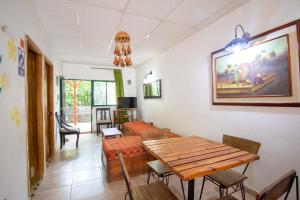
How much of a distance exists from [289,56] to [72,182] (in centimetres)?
332

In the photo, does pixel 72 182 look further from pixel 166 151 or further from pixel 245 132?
pixel 245 132

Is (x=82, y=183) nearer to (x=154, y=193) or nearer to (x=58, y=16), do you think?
(x=154, y=193)

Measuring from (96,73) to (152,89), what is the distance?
8.27ft

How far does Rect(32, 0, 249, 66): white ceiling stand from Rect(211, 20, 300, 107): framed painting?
679 mm

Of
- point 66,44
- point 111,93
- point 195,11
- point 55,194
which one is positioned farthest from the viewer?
point 111,93

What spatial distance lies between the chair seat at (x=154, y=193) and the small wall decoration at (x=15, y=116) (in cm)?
135

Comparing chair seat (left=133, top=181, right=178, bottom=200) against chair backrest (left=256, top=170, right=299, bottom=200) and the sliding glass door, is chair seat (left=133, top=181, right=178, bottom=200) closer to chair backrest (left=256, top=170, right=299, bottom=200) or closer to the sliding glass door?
chair backrest (left=256, top=170, right=299, bottom=200)

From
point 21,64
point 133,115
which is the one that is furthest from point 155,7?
point 133,115

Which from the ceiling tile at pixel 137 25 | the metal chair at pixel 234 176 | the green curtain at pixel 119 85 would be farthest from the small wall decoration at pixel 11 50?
the green curtain at pixel 119 85

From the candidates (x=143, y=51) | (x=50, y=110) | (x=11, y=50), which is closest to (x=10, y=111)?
(x=11, y=50)

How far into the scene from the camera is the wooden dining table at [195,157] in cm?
130

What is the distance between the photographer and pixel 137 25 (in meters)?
2.69

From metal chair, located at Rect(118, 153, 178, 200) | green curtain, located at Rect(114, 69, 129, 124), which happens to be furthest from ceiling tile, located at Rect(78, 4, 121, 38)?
green curtain, located at Rect(114, 69, 129, 124)

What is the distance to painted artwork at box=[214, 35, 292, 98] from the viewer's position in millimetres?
1681
